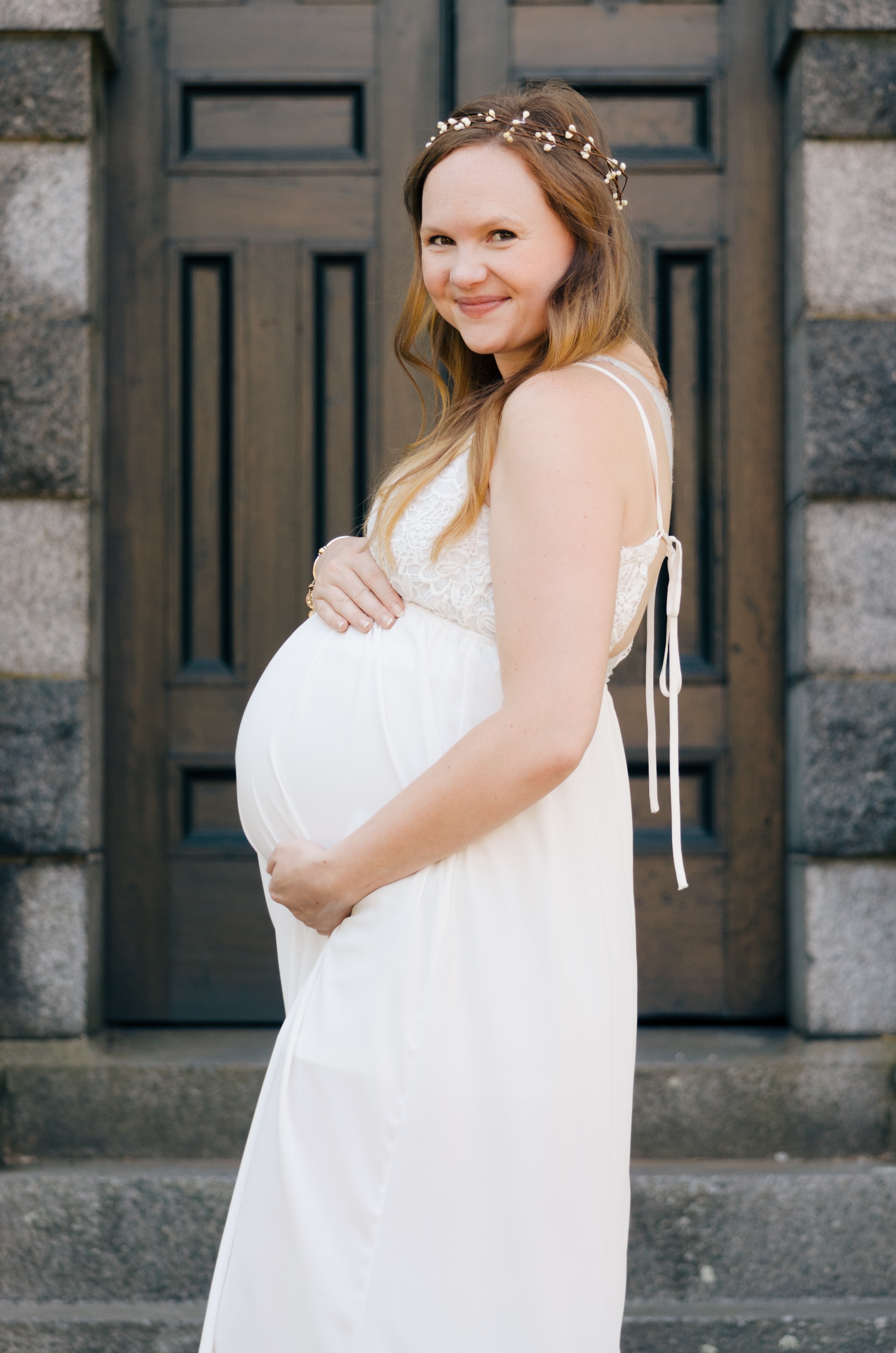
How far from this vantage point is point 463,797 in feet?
4.84

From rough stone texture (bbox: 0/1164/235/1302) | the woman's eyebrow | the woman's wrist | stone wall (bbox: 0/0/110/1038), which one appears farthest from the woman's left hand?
stone wall (bbox: 0/0/110/1038)

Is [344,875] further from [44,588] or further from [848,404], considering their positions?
[848,404]

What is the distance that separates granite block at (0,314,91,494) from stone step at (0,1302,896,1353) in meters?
1.98

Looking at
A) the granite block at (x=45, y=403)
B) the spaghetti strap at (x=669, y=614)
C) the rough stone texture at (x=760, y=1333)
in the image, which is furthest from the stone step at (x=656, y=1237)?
the granite block at (x=45, y=403)

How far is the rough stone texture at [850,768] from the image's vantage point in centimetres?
325

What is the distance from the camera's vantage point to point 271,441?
361cm

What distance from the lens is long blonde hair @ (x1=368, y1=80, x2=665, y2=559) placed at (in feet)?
5.24

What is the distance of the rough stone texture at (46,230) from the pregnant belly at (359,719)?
2001 millimetres

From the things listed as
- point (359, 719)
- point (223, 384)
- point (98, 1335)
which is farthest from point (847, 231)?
point (98, 1335)

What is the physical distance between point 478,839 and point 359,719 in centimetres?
23

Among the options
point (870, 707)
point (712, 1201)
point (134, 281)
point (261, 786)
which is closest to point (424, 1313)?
point (261, 786)

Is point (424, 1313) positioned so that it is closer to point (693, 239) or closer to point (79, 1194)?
point (79, 1194)

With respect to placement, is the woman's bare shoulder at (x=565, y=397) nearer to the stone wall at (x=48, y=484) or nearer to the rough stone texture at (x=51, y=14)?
the stone wall at (x=48, y=484)

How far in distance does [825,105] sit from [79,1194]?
3300 mm
